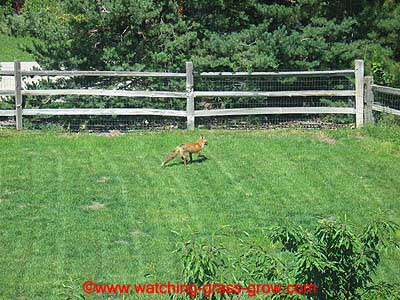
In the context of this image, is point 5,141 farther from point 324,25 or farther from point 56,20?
point 324,25

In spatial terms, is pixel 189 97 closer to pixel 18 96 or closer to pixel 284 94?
pixel 284 94

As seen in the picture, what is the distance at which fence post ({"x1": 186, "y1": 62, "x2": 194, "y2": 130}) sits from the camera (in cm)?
1535

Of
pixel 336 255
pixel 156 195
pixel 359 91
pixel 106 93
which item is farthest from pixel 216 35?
pixel 336 255

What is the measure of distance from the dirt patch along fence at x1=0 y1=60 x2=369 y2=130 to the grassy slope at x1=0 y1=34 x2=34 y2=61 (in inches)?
505

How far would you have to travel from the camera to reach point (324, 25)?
55.1 ft

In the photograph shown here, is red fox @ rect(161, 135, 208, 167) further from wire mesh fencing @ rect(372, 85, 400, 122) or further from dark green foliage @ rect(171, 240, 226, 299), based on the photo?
dark green foliage @ rect(171, 240, 226, 299)

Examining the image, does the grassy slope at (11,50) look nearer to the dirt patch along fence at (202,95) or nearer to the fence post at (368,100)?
the dirt patch along fence at (202,95)

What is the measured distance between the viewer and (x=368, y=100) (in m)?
15.5

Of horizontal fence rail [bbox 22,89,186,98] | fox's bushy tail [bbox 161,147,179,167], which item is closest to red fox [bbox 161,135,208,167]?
fox's bushy tail [bbox 161,147,179,167]

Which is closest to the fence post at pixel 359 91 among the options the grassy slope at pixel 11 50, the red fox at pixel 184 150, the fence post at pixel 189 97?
the fence post at pixel 189 97

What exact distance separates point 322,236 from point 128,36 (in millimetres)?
12142

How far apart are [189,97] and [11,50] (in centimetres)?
1731

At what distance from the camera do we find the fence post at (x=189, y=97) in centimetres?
1535

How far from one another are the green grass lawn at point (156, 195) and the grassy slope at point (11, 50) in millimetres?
14817
